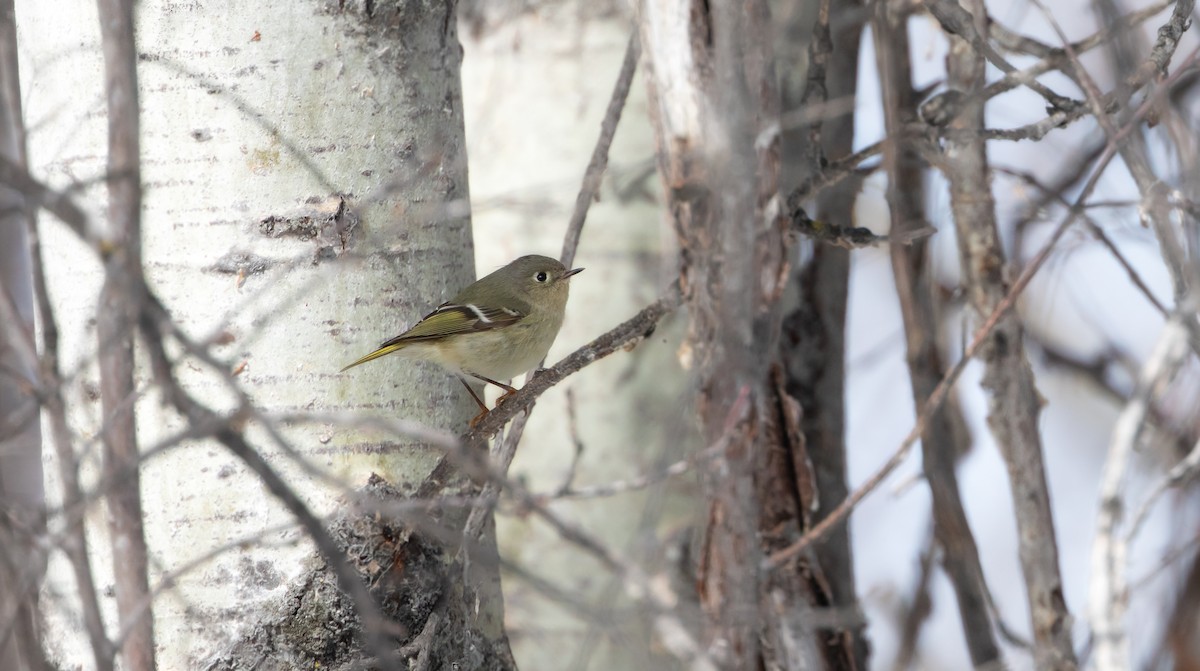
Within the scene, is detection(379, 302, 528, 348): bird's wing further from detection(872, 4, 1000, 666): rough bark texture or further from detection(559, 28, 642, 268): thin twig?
detection(872, 4, 1000, 666): rough bark texture

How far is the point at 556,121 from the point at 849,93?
0.90 m

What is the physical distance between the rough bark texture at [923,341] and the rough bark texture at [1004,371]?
4.5 inches

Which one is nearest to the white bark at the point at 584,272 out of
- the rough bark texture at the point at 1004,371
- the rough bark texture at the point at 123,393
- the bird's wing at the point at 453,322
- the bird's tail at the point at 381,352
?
the bird's wing at the point at 453,322

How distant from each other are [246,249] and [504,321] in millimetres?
1089

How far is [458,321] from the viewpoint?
220 centimetres

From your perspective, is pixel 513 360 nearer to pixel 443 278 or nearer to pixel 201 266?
pixel 443 278

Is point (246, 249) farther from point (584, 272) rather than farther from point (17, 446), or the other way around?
point (584, 272)

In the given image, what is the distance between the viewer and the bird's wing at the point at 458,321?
178 centimetres

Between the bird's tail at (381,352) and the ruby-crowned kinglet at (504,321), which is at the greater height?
the ruby-crowned kinglet at (504,321)

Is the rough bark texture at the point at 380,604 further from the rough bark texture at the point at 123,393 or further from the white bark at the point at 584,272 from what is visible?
the white bark at the point at 584,272

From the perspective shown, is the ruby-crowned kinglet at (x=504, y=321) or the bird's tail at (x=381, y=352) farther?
the ruby-crowned kinglet at (x=504, y=321)

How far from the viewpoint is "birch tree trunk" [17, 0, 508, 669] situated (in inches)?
63.3

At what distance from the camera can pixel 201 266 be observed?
1624 millimetres

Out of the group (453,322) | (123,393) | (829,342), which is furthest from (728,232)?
(829,342)
